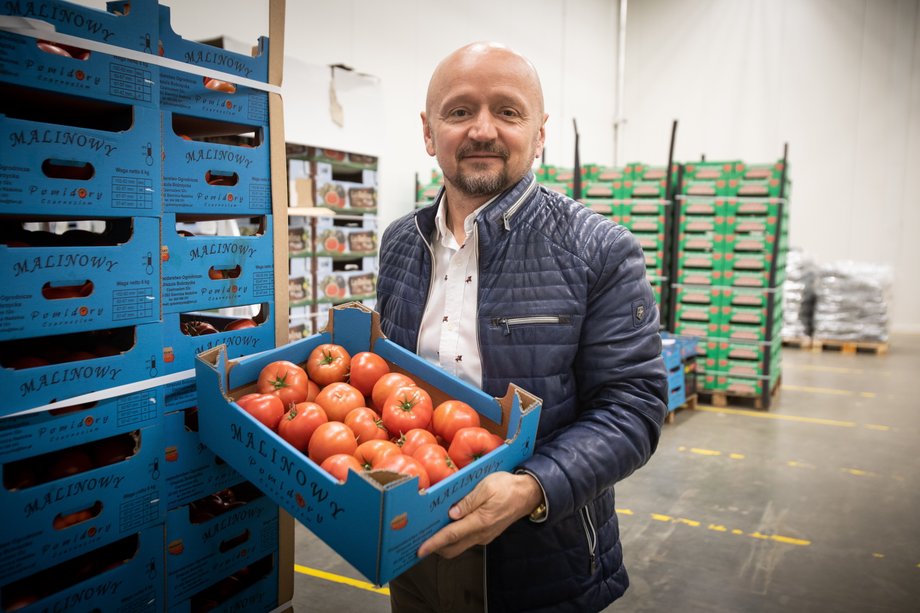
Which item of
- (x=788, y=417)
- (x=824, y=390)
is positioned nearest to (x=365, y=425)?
(x=788, y=417)

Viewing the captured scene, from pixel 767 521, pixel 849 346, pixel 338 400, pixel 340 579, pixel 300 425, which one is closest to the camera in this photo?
pixel 300 425

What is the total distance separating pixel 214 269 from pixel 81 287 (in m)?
0.36

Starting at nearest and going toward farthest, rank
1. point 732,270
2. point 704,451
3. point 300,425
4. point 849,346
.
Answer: point 300,425 < point 704,451 < point 732,270 < point 849,346

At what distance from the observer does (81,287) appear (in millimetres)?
1834

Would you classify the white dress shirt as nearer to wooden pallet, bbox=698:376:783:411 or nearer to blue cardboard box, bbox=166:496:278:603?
blue cardboard box, bbox=166:496:278:603

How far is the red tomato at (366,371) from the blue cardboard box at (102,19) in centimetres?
102

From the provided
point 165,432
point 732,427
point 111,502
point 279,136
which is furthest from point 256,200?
point 732,427

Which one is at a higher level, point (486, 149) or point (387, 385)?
point (486, 149)

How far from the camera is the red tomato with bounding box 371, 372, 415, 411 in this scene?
1.80 metres

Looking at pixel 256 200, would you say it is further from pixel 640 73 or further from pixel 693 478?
pixel 640 73

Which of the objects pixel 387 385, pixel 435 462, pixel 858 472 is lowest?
pixel 858 472

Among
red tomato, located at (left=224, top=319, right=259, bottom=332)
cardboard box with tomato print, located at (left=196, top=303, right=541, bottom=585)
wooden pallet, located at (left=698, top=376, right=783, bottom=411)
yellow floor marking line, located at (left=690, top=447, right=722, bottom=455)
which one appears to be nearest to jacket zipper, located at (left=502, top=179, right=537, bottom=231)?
cardboard box with tomato print, located at (left=196, top=303, right=541, bottom=585)

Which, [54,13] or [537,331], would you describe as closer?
[54,13]

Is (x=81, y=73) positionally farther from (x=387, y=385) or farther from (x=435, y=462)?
(x=435, y=462)
